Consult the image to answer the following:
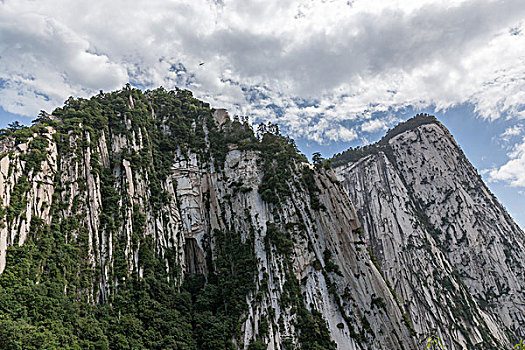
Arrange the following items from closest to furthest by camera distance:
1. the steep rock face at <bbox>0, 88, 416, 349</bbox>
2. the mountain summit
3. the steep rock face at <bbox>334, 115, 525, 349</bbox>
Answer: the steep rock face at <bbox>0, 88, 416, 349</bbox> → the mountain summit → the steep rock face at <bbox>334, 115, 525, 349</bbox>

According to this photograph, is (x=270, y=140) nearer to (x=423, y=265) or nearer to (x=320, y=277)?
(x=320, y=277)

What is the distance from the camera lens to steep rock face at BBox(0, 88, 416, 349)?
3133cm

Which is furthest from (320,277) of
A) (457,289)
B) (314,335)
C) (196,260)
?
(457,289)

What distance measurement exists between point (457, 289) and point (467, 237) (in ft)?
46.3

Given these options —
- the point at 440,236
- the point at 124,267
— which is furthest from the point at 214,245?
the point at 440,236

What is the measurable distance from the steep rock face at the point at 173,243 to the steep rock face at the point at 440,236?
2069 centimetres

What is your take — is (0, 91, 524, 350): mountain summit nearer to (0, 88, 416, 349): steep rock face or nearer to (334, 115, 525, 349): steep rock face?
(0, 88, 416, 349): steep rock face

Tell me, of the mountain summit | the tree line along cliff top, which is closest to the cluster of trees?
the mountain summit

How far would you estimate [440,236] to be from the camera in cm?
6931

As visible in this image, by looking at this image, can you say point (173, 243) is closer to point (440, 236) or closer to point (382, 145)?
point (440, 236)

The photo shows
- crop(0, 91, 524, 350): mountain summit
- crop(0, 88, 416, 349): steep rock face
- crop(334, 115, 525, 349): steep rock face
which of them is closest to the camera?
crop(0, 88, 416, 349): steep rock face

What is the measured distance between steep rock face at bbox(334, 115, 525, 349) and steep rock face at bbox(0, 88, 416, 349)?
2069cm

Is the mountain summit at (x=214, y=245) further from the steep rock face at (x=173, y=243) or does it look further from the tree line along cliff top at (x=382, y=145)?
the tree line along cliff top at (x=382, y=145)

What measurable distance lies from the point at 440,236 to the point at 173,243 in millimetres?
60041
